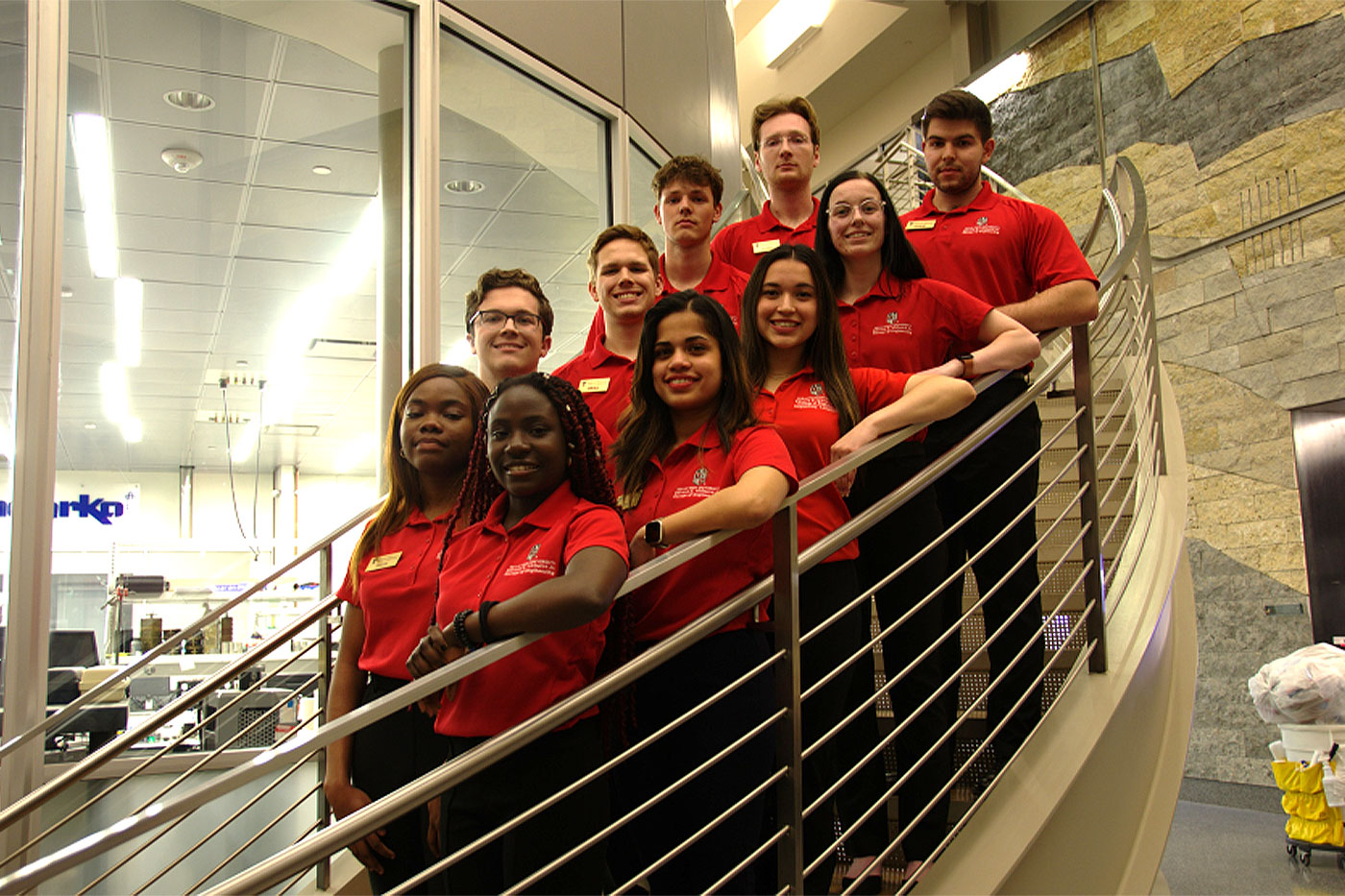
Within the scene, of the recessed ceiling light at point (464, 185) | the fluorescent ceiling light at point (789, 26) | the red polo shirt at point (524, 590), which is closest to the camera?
the red polo shirt at point (524, 590)

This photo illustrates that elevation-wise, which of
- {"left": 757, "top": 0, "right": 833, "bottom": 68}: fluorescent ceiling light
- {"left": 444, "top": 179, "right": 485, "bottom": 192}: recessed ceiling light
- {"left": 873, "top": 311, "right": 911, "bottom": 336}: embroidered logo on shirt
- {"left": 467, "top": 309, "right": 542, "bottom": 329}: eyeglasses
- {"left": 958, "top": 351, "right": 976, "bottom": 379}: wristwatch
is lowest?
{"left": 958, "top": 351, "right": 976, "bottom": 379}: wristwatch

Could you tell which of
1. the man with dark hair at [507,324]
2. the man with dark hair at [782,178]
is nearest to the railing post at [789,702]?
the man with dark hair at [507,324]

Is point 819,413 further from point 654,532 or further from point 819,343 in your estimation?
point 654,532

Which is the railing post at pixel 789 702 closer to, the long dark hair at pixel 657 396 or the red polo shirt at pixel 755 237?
the long dark hair at pixel 657 396

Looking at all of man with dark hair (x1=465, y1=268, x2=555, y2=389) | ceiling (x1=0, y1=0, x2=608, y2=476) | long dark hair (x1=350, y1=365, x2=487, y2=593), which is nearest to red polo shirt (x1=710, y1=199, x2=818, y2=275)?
man with dark hair (x1=465, y1=268, x2=555, y2=389)

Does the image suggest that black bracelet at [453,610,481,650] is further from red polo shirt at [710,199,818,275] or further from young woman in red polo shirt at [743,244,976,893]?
red polo shirt at [710,199,818,275]

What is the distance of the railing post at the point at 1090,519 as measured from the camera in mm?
2240

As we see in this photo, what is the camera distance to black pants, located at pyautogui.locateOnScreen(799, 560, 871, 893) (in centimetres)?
175

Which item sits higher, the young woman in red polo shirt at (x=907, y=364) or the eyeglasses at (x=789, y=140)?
the eyeglasses at (x=789, y=140)

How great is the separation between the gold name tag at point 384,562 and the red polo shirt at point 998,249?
61.3 inches

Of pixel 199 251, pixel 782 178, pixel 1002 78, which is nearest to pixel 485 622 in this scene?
pixel 782 178

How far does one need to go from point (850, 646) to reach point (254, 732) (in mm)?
3495

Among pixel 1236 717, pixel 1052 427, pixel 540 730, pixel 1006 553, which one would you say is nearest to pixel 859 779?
pixel 1006 553

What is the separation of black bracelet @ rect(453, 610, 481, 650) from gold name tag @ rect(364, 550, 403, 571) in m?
0.56
